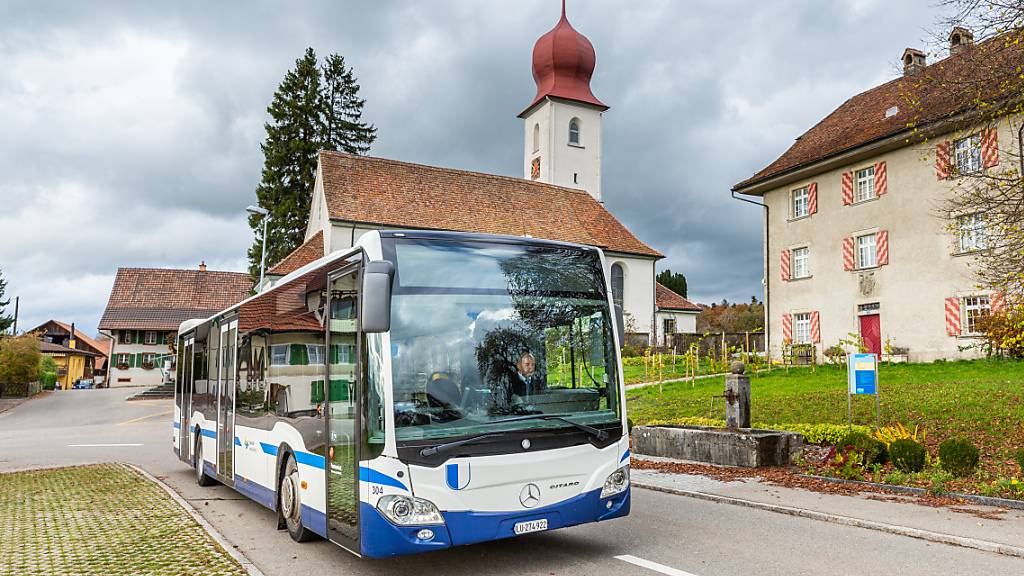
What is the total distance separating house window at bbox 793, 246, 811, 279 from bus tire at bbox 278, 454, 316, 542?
2916cm

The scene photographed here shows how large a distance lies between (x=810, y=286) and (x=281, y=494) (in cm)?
2902

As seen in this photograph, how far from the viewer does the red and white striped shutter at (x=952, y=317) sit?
87.1 ft

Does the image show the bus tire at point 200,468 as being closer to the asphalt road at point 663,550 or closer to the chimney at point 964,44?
the asphalt road at point 663,550

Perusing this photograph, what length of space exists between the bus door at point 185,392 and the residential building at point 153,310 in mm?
46598

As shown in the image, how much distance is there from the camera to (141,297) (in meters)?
66.0

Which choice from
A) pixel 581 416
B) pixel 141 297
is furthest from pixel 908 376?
pixel 141 297

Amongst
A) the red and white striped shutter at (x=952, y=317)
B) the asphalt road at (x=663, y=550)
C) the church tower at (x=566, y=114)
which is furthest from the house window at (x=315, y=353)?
the church tower at (x=566, y=114)

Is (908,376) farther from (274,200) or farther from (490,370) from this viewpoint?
(274,200)

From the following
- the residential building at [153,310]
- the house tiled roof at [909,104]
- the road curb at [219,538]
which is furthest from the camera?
the residential building at [153,310]

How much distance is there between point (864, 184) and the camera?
3050 cm

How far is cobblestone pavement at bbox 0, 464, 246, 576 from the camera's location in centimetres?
664

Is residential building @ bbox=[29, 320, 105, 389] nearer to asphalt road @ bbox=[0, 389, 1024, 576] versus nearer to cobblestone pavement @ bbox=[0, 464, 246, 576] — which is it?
cobblestone pavement @ bbox=[0, 464, 246, 576]

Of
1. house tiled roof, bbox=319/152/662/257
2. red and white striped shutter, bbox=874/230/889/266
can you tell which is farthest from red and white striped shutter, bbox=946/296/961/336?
house tiled roof, bbox=319/152/662/257

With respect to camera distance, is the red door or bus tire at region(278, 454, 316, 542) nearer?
bus tire at region(278, 454, 316, 542)
